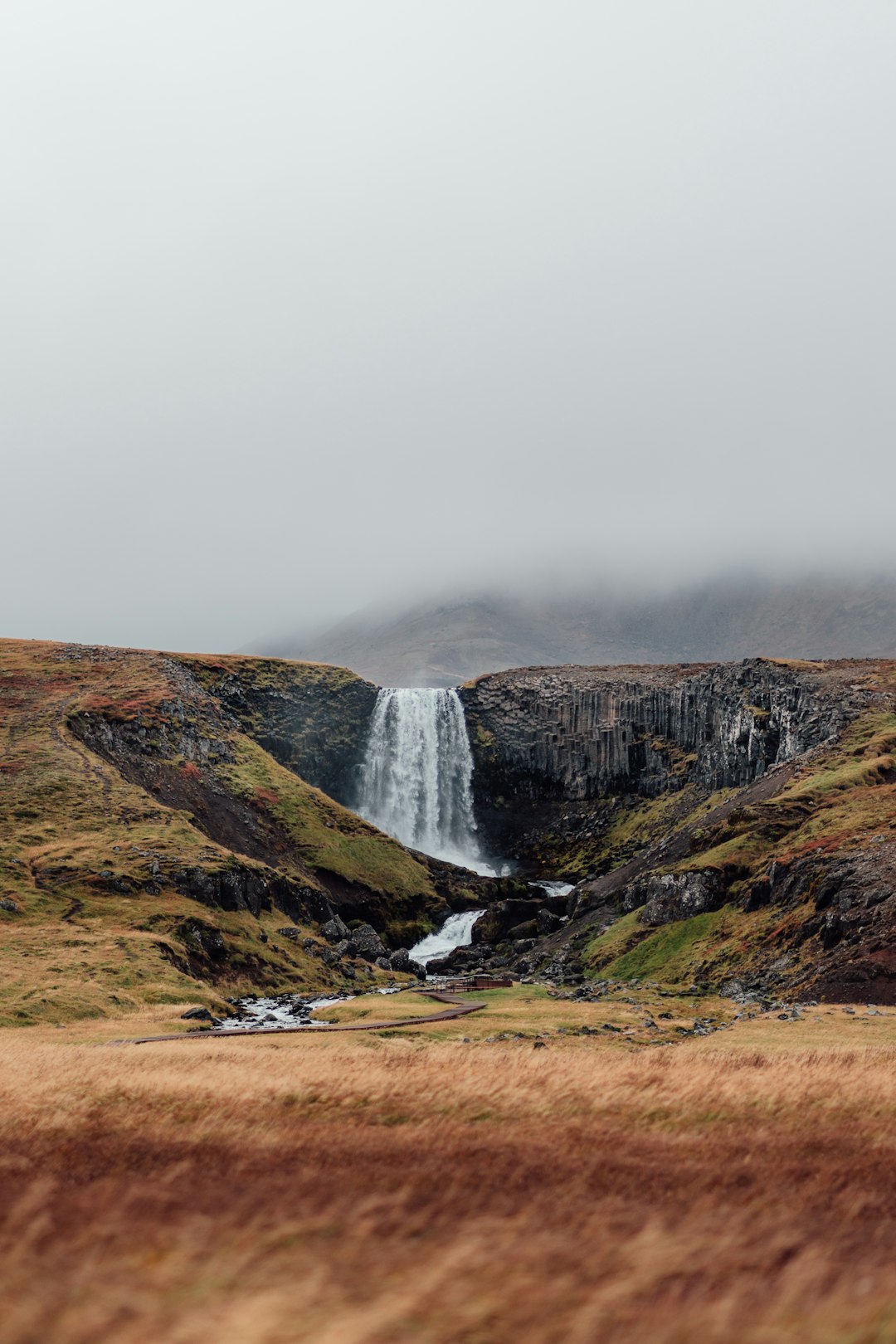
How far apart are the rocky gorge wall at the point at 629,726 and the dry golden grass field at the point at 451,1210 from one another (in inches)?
3934

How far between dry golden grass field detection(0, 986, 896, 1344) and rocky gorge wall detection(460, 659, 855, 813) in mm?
99928

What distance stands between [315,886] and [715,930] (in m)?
37.7

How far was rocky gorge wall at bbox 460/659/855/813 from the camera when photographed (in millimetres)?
112438

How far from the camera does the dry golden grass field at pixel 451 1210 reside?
600 centimetres

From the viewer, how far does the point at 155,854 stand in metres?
72.4

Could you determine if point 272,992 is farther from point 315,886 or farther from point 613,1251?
point 613,1251

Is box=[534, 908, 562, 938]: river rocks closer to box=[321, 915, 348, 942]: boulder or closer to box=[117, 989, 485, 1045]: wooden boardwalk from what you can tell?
box=[321, 915, 348, 942]: boulder

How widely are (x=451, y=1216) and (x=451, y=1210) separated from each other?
6.3 inches

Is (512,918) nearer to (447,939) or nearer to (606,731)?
(447,939)

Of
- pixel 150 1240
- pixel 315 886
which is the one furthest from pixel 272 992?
pixel 150 1240

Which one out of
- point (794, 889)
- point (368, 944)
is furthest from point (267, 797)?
point (794, 889)

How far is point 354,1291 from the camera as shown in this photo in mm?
6422

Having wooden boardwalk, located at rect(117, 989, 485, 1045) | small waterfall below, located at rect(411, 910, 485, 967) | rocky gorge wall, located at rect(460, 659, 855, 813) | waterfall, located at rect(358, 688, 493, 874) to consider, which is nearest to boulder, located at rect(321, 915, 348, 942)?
small waterfall below, located at rect(411, 910, 485, 967)

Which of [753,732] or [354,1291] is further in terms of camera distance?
[753,732]
